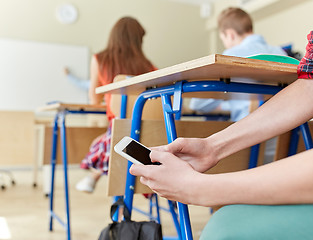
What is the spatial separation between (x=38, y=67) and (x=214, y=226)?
5803 mm

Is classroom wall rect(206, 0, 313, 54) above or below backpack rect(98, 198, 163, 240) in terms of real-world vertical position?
above

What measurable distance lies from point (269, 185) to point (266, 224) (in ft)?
0.17

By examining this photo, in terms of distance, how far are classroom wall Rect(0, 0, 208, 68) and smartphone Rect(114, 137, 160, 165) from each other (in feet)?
18.2

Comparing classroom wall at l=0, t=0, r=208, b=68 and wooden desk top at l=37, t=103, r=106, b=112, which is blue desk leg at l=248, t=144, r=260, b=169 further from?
classroom wall at l=0, t=0, r=208, b=68

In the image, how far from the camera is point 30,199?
10.8 feet

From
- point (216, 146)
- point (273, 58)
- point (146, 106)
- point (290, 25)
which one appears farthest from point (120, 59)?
point (290, 25)

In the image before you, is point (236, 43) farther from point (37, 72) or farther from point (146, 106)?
point (37, 72)

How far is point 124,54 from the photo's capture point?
93.7 inches

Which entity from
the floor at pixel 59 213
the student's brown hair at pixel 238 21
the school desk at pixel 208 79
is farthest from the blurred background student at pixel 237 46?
the school desk at pixel 208 79

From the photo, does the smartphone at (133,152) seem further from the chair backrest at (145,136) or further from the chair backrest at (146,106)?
the chair backrest at (146,106)

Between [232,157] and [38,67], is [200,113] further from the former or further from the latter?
[38,67]

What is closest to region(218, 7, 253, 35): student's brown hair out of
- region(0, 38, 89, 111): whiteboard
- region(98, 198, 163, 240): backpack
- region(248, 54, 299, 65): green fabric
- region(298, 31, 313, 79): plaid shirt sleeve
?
region(248, 54, 299, 65): green fabric

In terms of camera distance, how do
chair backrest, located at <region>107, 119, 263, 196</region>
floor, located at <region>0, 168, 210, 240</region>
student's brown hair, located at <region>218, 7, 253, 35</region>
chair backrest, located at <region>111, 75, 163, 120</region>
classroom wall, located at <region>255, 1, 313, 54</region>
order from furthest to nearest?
classroom wall, located at <region>255, 1, 313, 54</region> → student's brown hair, located at <region>218, 7, 253, 35</region> → floor, located at <region>0, 168, 210, 240</region> → chair backrest, located at <region>111, 75, 163, 120</region> → chair backrest, located at <region>107, 119, 263, 196</region>

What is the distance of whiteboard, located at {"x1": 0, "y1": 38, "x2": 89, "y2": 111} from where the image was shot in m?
5.73
